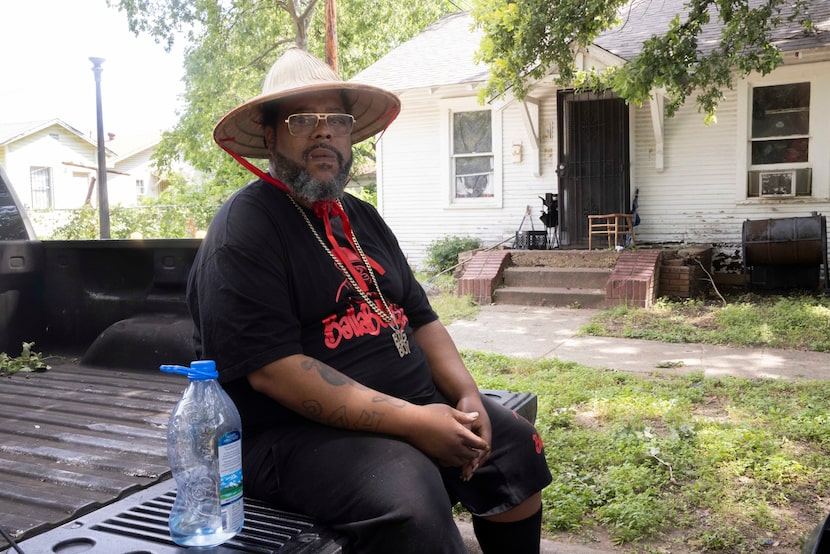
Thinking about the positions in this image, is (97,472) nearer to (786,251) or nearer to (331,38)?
(786,251)

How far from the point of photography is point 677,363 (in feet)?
22.2

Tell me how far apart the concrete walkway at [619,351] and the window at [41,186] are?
2686 centimetres

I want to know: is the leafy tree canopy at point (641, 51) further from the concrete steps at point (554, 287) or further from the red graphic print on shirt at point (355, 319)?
the red graphic print on shirt at point (355, 319)

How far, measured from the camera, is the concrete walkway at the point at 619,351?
6.49 metres

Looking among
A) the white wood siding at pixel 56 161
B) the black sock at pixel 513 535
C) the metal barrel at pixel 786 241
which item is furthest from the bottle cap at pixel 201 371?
the white wood siding at pixel 56 161

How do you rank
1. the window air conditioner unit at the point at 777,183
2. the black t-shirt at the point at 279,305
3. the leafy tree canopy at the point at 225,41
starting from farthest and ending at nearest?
the leafy tree canopy at the point at 225,41
the window air conditioner unit at the point at 777,183
the black t-shirt at the point at 279,305

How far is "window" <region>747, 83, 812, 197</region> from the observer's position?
446 inches

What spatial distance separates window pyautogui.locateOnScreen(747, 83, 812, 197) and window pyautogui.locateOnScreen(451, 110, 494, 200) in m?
4.46

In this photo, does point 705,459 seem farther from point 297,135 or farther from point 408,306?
point 297,135

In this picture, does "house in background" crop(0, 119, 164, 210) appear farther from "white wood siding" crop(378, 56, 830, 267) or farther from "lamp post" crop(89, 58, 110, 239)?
"white wood siding" crop(378, 56, 830, 267)

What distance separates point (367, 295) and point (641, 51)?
23.4 feet

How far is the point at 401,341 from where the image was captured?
2.51 metres

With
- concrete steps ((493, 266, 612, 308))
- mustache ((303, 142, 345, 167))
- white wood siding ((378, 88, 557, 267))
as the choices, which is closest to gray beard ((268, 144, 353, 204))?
mustache ((303, 142, 345, 167))

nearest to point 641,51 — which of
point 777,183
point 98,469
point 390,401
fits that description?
point 777,183
